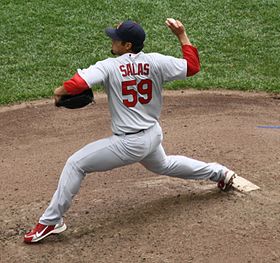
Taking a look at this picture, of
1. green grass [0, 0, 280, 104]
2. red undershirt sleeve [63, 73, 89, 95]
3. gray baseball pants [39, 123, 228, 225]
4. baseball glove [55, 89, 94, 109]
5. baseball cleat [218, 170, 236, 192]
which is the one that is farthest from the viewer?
green grass [0, 0, 280, 104]

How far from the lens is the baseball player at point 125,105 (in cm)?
539

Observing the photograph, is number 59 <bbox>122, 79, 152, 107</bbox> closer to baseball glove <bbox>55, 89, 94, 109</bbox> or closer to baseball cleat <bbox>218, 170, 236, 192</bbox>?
baseball glove <bbox>55, 89, 94, 109</bbox>

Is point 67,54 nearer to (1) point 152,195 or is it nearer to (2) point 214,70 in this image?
(2) point 214,70

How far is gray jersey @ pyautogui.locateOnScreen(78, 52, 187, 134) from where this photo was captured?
5371 millimetres

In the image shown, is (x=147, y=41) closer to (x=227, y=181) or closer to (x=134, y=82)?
(x=227, y=181)

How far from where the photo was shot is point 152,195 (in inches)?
252

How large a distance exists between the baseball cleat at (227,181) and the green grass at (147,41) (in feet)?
13.5

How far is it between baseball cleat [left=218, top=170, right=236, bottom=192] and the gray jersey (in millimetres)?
1111

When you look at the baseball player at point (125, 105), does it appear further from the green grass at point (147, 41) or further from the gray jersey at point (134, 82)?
the green grass at point (147, 41)

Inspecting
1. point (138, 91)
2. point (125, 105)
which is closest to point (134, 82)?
point (138, 91)

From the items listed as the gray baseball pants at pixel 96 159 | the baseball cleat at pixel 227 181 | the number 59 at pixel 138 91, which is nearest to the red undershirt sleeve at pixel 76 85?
the number 59 at pixel 138 91

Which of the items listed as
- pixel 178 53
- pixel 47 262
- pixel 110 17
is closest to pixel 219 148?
pixel 47 262

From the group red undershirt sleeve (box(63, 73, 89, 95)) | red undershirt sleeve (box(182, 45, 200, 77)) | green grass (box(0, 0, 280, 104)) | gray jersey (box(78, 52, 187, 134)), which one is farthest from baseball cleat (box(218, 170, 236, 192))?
green grass (box(0, 0, 280, 104))

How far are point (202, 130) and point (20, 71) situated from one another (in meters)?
4.13
